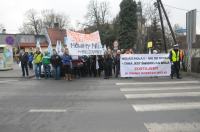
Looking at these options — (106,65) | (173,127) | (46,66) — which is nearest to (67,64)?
(46,66)

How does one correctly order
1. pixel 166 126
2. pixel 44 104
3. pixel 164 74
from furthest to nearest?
pixel 164 74, pixel 44 104, pixel 166 126

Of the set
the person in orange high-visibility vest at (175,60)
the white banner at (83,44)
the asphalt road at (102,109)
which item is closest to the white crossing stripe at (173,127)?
the asphalt road at (102,109)

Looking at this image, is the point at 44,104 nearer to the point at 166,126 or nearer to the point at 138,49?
the point at 166,126

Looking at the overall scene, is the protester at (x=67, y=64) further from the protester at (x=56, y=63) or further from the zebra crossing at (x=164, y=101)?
the zebra crossing at (x=164, y=101)

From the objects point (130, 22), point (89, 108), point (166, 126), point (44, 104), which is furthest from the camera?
point (130, 22)

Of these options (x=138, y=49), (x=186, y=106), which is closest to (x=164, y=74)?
(x=186, y=106)

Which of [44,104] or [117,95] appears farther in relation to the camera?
[117,95]

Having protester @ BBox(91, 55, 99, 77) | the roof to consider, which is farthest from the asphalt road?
the roof

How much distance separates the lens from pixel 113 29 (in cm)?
8650

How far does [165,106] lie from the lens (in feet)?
36.1

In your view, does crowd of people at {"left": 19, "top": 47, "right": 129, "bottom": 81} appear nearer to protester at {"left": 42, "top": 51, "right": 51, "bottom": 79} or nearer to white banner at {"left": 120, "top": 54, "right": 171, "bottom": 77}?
protester at {"left": 42, "top": 51, "right": 51, "bottom": 79}

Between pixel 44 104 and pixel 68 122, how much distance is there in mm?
2856

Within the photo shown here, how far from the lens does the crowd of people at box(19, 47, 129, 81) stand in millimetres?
20672

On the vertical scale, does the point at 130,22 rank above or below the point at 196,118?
above
